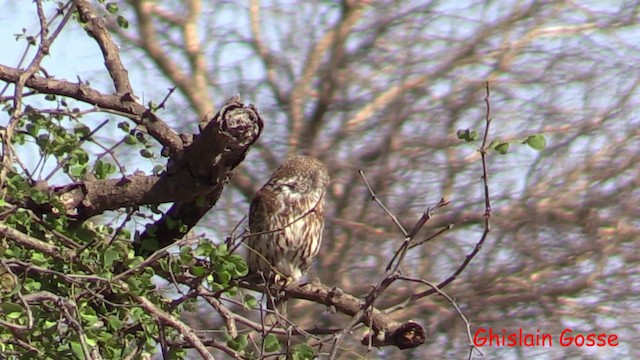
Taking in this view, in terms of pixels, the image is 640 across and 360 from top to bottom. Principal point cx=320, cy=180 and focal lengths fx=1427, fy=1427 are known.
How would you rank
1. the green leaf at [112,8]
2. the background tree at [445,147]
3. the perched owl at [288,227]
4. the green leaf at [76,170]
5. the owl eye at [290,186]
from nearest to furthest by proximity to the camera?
the green leaf at [76,170]
the green leaf at [112,8]
the perched owl at [288,227]
the owl eye at [290,186]
the background tree at [445,147]

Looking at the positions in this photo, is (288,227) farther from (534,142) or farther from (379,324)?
(534,142)

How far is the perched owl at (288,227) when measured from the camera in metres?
5.44

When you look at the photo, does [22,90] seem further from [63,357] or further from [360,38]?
[360,38]

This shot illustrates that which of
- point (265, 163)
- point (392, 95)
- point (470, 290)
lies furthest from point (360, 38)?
point (470, 290)

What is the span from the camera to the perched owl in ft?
17.8

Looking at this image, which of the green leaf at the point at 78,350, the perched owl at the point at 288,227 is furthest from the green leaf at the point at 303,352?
the perched owl at the point at 288,227

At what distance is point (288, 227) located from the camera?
5352 mm

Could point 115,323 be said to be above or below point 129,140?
below

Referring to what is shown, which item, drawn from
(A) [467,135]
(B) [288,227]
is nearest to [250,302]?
(A) [467,135]

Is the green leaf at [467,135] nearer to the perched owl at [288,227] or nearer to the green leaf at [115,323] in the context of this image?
the green leaf at [115,323]

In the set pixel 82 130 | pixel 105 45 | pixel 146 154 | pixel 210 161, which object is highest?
pixel 105 45

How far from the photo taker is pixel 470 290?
9648mm

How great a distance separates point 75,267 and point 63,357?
0.33 meters

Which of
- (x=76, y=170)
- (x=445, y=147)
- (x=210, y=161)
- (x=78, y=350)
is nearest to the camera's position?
(x=78, y=350)
